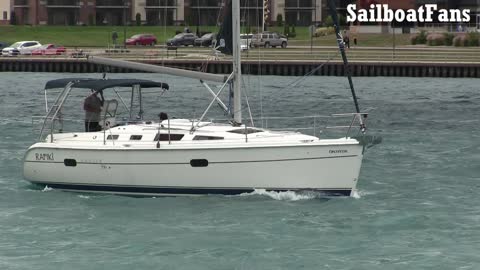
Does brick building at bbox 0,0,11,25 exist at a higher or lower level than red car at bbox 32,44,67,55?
higher

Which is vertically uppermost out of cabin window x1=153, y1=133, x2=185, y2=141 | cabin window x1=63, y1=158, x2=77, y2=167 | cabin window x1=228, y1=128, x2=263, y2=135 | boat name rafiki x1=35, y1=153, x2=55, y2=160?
cabin window x1=228, y1=128, x2=263, y2=135

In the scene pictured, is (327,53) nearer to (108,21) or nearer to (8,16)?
(108,21)

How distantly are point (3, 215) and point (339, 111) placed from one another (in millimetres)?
37957

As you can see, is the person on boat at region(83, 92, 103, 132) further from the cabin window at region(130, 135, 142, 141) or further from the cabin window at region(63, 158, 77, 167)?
the cabin window at region(130, 135, 142, 141)

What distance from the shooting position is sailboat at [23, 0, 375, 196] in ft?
108

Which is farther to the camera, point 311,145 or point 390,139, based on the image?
point 390,139

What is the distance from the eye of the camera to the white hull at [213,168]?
32812mm

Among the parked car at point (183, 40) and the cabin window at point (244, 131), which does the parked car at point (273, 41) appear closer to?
the parked car at point (183, 40)

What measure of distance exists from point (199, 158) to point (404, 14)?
366 feet

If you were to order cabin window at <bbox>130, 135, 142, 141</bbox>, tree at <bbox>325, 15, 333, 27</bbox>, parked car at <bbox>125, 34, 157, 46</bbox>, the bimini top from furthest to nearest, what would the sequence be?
tree at <bbox>325, 15, 333, 27</bbox>, parked car at <bbox>125, 34, 157, 46</bbox>, the bimini top, cabin window at <bbox>130, 135, 142, 141</bbox>

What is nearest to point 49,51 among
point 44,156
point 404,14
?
point 404,14

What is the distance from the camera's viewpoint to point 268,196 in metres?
33.9

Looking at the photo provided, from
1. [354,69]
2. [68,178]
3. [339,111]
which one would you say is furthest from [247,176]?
[354,69]

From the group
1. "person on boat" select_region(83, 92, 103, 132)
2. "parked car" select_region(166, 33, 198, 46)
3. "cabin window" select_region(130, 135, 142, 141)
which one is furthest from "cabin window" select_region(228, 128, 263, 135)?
"parked car" select_region(166, 33, 198, 46)
